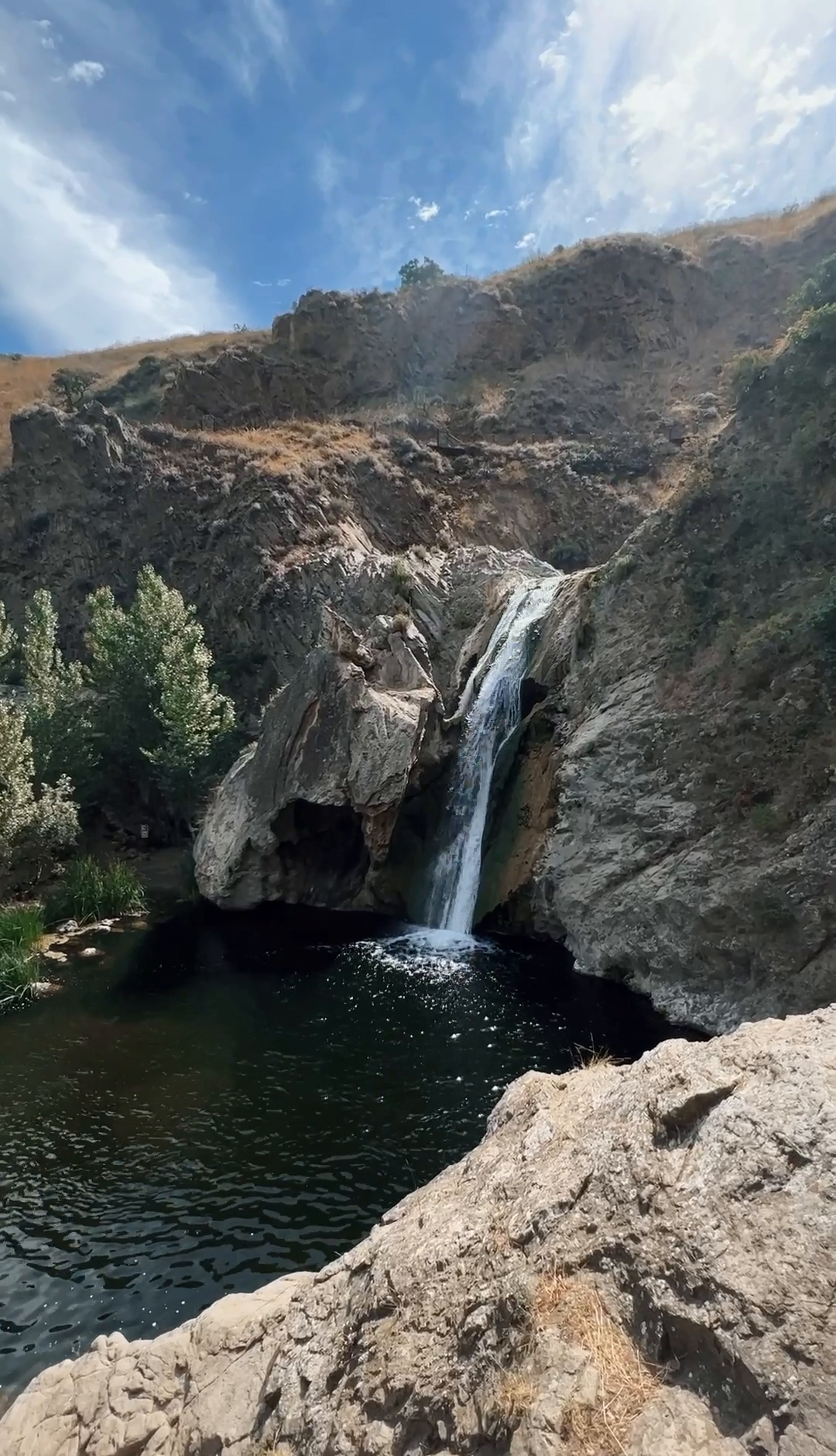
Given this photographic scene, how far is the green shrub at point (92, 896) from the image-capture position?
89.4 ft

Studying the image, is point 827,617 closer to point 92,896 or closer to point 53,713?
point 92,896

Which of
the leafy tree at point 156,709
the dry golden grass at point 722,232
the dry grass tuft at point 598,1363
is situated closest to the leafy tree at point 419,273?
the dry golden grass at point 722,232

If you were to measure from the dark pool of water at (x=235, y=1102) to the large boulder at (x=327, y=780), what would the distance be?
16.4 ft

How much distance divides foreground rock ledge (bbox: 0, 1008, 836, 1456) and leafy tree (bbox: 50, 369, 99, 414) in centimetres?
6138

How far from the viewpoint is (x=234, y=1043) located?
58.4ft

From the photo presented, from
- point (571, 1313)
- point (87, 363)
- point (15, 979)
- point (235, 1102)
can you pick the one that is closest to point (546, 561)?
point (15, 979)

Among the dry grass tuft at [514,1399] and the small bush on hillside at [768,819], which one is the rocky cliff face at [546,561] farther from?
the dry grass tuft at [514,1399]

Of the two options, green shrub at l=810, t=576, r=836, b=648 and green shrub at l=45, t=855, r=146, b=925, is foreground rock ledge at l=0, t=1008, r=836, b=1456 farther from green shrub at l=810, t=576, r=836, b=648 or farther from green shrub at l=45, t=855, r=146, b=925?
green shrub at l=45, t=855, r=146, b=925

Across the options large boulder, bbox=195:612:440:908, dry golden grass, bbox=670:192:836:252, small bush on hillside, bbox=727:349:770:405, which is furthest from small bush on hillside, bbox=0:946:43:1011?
dry golden grass, bbox=670:192:836:252

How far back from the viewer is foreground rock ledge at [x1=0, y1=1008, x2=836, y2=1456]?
169 inches

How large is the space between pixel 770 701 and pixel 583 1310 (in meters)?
16.2

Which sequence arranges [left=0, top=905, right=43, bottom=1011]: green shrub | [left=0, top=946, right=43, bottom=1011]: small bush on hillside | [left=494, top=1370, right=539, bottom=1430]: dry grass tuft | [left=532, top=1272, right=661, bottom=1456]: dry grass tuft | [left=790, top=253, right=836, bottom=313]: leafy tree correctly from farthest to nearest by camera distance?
[left=790, top=253, right=836, bottom=313]: leafy tree, [left=0, top=905, right=43, bottom=1011]: green shrub, [left=0, top=946, right=43, bottom=1011]: small bush on hillside, [left=494, top=1370, right=539, bottom=1430]: dry grass tuft, [left=532, top=1272, right=661, bottom=1456]: dry grass tuft

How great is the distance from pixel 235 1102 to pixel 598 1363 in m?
12.1

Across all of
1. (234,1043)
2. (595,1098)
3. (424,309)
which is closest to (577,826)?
(234,1043)
